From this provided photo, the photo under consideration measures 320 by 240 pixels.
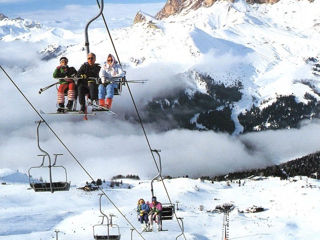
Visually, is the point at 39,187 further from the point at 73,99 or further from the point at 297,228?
the point at 297,228

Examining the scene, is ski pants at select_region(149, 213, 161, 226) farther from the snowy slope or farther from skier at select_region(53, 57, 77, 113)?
the snowy slope

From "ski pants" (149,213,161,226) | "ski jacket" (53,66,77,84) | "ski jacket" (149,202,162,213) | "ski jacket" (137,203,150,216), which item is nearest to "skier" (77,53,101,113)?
"ski jacket" (53,66,77,84)

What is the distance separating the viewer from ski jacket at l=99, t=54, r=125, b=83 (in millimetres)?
20250

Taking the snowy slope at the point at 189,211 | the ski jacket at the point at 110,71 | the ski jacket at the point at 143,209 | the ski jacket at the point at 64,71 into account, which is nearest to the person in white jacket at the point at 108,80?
the ski jacket at the point at 110,71

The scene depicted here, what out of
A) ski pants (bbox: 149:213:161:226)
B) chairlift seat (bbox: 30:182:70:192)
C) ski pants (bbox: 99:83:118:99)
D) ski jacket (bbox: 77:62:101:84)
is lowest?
ski pants (bbox: 149:213:161:226)

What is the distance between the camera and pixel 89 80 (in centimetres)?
2031

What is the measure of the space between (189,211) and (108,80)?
90957 millimetres

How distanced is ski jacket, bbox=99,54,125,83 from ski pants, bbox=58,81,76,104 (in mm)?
1148

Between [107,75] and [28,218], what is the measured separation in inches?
3380

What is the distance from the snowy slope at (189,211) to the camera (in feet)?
285

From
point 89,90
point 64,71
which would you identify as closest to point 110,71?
point 89,90

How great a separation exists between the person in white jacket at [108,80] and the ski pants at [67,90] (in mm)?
974

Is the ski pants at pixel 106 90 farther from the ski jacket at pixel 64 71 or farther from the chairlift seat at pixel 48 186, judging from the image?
the chairlift seat at pixel 48 186

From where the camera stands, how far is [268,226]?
9119 centimetres
